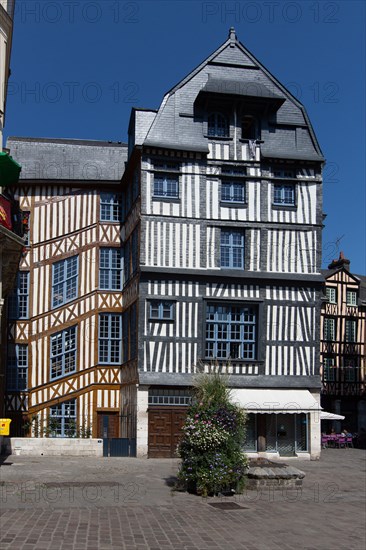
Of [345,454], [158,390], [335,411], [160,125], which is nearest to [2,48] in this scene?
[160,125]

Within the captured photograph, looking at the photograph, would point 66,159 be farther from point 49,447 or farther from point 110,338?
point 49,447

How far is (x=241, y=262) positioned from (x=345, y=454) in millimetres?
8630

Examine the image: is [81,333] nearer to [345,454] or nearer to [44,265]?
[44,265]

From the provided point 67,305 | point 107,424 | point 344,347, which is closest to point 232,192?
point 67,305

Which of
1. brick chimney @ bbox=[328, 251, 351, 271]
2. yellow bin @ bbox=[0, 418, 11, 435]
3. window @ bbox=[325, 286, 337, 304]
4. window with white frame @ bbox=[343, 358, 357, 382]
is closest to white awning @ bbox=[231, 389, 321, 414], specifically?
yellow bin @ bbox=[0, 418, 11, 435]

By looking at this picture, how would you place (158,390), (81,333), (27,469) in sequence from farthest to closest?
(81,333), (158,390), (27,469)

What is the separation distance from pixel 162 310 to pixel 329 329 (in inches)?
702

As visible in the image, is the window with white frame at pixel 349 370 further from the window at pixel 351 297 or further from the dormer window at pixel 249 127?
the dormer window at pixel 249 127

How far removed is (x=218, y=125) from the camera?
23781 millimetres

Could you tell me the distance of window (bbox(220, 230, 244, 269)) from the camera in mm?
23156

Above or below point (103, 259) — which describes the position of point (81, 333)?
below

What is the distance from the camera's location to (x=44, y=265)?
26.3m

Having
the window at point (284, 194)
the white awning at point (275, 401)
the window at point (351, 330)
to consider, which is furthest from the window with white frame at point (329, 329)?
the window at point (284, 194)

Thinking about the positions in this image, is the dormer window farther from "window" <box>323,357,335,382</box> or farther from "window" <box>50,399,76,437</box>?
"window" <box>323,357,335,382</box>
